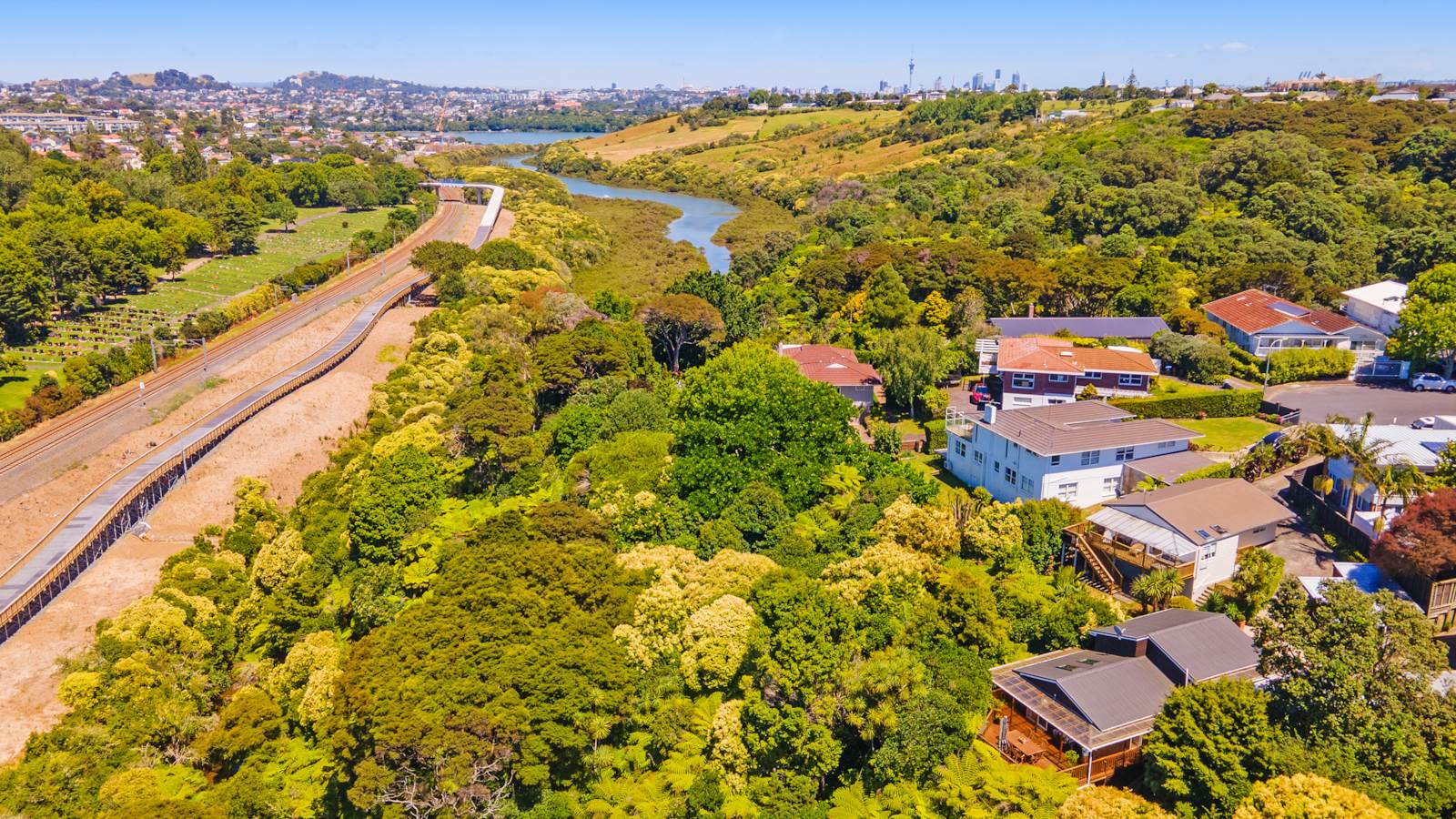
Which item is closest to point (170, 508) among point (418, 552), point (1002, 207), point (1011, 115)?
point (418, 552)

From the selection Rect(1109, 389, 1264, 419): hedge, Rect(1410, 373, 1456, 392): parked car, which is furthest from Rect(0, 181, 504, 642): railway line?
Rect(1410, 373, 1456, 392): parked car

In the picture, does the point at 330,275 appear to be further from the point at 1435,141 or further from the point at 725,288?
the point at 1435,141

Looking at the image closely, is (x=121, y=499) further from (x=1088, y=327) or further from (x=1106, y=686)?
(x=1088, y=327)

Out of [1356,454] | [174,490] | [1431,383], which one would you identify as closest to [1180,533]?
[1356,454]

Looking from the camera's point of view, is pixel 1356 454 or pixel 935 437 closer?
pixel 1356 454

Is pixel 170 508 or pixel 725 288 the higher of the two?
pixel 725 288

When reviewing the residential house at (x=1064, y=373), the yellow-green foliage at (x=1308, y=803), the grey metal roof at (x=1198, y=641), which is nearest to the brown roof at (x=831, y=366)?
the residential house at (x=1064, y=373)
